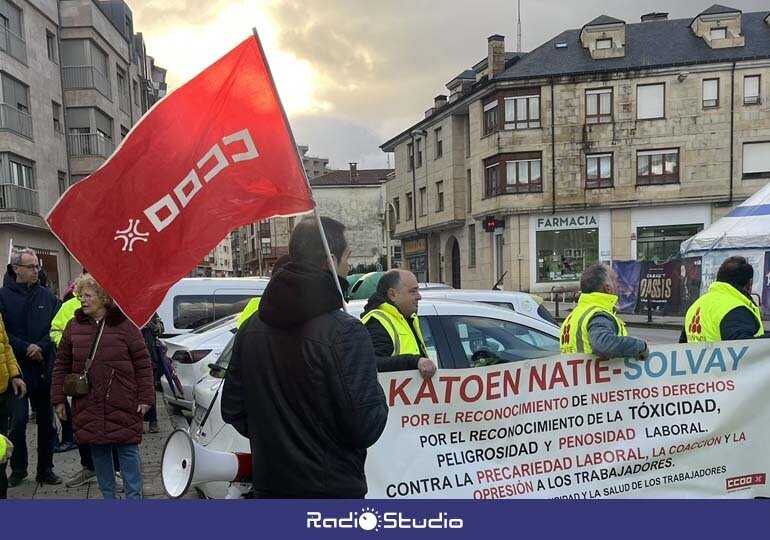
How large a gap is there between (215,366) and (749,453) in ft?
13.2

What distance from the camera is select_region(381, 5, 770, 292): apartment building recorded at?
30.9 meters

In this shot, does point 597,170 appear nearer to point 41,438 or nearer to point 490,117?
point 490,117

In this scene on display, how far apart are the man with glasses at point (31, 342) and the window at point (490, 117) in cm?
3076

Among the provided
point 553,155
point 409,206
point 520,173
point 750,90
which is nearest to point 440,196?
point 409,206

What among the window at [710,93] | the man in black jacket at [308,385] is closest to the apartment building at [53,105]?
the man in black jacket at [308,385]

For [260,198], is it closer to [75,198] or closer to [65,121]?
[75,198]

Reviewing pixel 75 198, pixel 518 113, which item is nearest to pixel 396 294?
pixel 75 198

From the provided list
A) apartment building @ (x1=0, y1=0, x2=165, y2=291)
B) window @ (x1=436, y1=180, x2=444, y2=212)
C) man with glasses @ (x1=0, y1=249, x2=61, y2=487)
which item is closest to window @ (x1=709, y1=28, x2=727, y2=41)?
window @ (x1=436, y1=180, x2=444, y2=212)

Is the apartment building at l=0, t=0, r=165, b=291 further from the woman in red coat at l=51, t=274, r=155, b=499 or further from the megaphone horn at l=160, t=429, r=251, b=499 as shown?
the megaphone horn at l=160, t=429, r=251, b=499

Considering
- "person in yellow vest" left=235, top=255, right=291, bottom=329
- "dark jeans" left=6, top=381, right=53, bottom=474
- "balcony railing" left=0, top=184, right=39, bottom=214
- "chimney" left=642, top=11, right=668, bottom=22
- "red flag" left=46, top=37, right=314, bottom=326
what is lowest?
"dark jeans" left=6, top=381, right=53, bottom=474

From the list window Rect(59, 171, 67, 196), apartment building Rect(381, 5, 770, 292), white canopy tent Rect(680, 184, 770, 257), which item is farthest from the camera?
apartment building Rect(381, 5, 770, 292)

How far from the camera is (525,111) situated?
32.3m

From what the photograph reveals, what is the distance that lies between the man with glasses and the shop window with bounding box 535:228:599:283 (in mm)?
29878

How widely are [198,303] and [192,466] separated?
23.9ft
